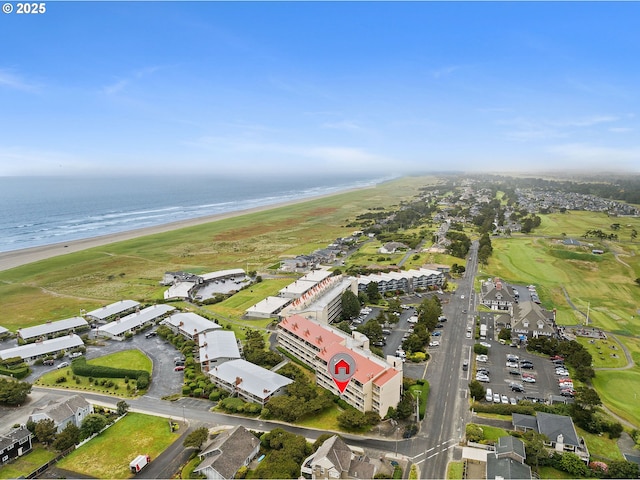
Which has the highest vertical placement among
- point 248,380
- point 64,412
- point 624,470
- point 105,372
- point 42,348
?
point 248,380

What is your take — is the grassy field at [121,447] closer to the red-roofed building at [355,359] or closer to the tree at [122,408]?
the tree at [122,408]

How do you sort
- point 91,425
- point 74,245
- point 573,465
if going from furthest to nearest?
point 74,245 → point 91,425 → point 573,465

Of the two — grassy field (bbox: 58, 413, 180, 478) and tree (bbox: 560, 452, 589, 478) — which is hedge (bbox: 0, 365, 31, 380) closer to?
grassy field (bbox: 58, 413, 180, 478)

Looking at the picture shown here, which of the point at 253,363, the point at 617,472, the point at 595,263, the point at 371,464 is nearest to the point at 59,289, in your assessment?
the point at 253,363

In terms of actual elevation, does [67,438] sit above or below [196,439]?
below

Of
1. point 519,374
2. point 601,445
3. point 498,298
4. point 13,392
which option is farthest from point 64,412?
point 498,298

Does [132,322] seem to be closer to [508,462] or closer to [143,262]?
[143,262]

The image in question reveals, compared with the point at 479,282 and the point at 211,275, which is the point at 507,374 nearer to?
the point at 479,282

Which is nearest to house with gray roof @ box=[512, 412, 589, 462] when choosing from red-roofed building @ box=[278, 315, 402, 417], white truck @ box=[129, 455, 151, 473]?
Answer: red-roofed building @ box=[278, 315, 402, 417]
